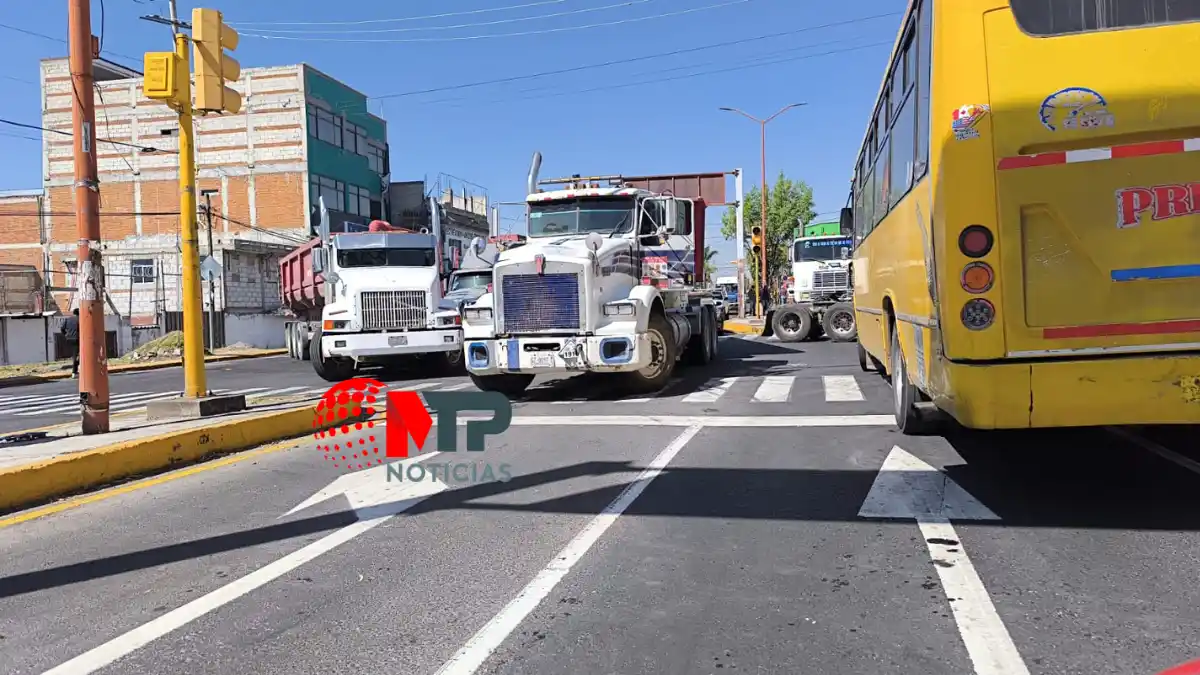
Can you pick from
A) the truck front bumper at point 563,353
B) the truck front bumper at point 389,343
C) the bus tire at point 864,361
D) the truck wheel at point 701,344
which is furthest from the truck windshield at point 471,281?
the bus tire at point 864,361

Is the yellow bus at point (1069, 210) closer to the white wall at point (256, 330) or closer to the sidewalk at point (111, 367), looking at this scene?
the sidewalk at point (111, 367)

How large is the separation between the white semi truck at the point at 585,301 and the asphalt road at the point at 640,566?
3433 millimetres

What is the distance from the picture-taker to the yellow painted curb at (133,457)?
5.99m

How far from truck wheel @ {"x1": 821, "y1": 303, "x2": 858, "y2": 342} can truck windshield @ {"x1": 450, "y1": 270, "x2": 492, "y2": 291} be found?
9200 mm

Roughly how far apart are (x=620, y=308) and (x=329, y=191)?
3714 cm

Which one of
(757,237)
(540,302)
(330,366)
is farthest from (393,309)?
(757,237)

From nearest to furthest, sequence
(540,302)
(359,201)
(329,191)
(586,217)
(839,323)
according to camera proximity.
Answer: (540,302), (586,217), (839,323), (329,191), (359,201)

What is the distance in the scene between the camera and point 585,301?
1054cm

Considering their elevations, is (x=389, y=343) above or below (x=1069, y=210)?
below

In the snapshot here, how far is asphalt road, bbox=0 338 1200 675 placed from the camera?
3.27 metres

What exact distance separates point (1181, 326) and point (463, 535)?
402cm

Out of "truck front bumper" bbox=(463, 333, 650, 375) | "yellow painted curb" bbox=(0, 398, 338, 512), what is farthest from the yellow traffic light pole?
"truck front bumper" bbox=(463, 333, 650, 375)

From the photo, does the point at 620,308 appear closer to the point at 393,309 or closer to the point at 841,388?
the point at 841,388

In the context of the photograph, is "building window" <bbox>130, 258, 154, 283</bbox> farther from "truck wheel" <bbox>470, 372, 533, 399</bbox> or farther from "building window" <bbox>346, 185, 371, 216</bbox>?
"truck wheel" <bbox>470, 372, 533, 399</bbox>
